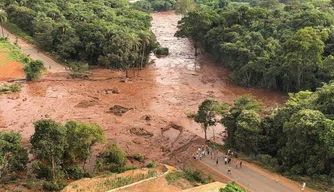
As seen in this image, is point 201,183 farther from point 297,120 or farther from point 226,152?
point 297,120

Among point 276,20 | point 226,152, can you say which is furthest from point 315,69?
point 226,152

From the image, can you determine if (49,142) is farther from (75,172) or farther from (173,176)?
(173,176)

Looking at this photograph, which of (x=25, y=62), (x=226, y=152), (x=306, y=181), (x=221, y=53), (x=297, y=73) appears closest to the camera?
(x=306, y=181)

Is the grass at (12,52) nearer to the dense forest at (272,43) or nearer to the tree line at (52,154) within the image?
the dense forest at (272,43)

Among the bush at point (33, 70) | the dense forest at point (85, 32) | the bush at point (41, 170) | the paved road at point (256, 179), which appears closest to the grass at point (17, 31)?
the dense forest at point (85, 32)

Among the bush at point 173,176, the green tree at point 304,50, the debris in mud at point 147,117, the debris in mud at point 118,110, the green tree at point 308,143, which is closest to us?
the green tree at point 308,143

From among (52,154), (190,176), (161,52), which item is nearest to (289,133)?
(190,176)
